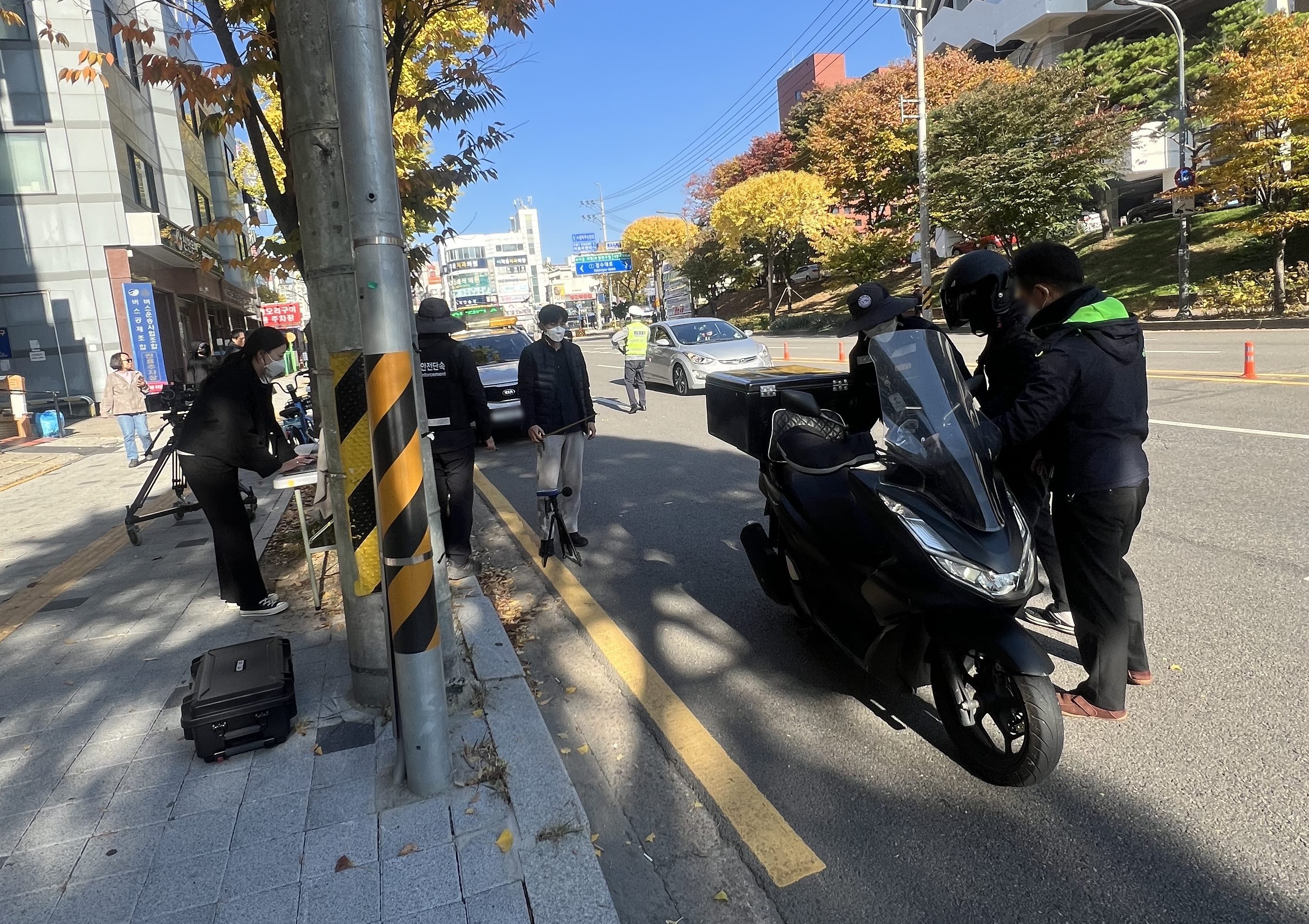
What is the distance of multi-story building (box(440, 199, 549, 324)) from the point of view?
79.9 meters

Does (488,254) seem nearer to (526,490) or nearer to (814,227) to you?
(814,227)

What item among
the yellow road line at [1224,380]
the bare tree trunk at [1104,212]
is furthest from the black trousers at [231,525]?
the bare tree trunk at [1104,212]

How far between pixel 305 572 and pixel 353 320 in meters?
3.33

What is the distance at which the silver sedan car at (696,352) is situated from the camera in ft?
50.0

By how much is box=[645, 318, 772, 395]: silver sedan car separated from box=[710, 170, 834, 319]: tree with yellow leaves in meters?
25.1

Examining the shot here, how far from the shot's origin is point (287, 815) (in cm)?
290

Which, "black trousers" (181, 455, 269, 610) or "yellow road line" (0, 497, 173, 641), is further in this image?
"yellow road line" (0, 497, 173, 641)

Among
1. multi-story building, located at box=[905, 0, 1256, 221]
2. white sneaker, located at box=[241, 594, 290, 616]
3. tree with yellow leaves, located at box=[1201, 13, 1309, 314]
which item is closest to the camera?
white sneaker, located at box=[241, 594, 290, 616]

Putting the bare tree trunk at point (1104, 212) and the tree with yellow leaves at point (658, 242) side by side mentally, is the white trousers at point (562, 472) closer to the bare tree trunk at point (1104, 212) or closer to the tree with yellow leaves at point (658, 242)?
the bare tree trunk at point (1104, 212)

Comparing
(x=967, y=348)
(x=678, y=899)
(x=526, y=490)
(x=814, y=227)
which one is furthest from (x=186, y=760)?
(x=814, y=227)

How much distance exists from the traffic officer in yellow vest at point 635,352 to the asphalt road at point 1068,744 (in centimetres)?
778

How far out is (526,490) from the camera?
8.73m

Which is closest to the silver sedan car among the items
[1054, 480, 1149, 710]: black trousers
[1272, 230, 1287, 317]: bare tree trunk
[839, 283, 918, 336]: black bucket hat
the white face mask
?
the white face mask

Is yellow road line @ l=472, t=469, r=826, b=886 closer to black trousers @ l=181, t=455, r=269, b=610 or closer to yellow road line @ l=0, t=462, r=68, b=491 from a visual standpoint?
black trousers @ l=181, t=455, r=269, b=610
